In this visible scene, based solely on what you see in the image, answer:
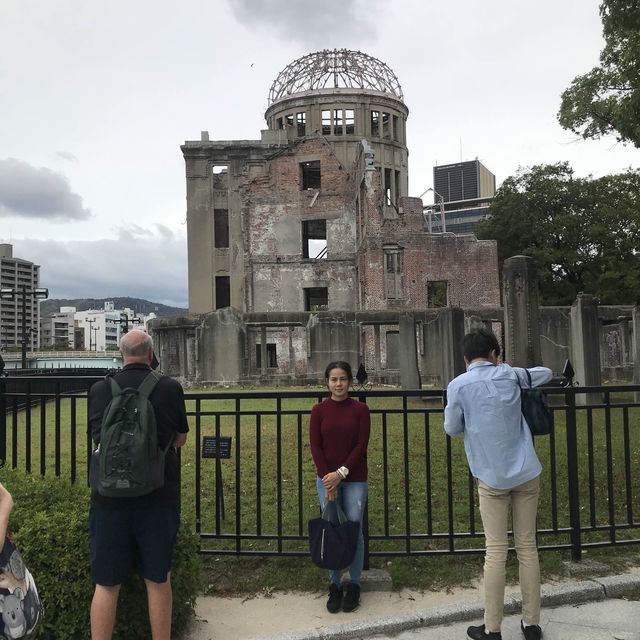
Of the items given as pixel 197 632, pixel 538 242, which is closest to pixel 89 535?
pixel 197 632

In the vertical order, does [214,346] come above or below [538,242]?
below

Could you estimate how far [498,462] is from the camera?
3.68 m

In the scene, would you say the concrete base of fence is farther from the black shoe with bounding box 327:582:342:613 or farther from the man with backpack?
the man with backpack

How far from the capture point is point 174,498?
3551 millimetres

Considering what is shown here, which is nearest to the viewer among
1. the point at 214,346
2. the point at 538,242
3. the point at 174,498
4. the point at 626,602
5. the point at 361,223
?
the point at 174,498

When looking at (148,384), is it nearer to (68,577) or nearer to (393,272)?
(68,577)

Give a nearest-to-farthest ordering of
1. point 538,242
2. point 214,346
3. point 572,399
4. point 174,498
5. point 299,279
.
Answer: point 174,498 → point 572,399 → point 214,346 → point 299,279 → point 538,242

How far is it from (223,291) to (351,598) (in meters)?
39.5

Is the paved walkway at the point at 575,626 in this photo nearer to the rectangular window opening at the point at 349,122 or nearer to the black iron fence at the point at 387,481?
the black iron fence at the point at 387,481

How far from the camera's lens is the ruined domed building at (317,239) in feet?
83.7

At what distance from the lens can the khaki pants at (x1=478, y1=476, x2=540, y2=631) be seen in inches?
145

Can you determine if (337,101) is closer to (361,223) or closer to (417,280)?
(361,223)

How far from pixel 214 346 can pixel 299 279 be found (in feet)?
47.6

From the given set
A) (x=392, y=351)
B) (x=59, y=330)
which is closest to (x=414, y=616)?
(x=392, y=351)
